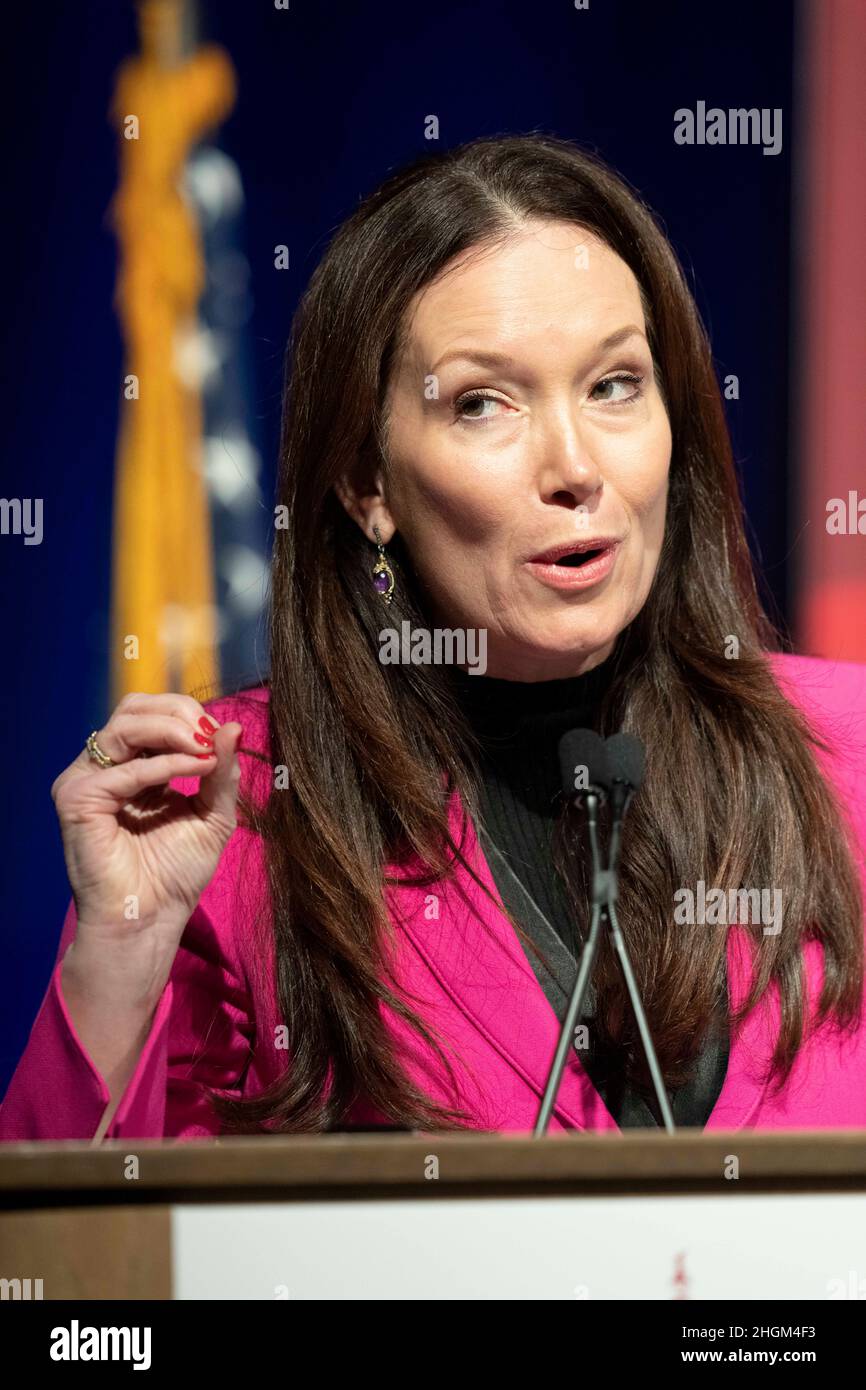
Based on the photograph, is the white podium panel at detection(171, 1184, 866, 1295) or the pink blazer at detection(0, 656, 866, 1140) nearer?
the white podium panel at detection(171, 1184, 866, 1295)

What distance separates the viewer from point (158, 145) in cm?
210

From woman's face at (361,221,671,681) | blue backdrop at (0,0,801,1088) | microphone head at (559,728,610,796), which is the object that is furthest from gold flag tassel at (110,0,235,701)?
microphone head at (559,728,610,796)

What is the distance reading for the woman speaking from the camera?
4.49 feet

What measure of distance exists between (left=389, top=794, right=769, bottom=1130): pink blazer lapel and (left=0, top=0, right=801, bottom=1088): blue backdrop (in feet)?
2.62

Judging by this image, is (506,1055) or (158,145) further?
(158,145)

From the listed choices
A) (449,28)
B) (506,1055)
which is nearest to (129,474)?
(449,28)

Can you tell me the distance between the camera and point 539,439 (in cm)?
145

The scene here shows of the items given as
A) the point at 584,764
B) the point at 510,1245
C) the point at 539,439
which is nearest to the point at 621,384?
the point at 539,439

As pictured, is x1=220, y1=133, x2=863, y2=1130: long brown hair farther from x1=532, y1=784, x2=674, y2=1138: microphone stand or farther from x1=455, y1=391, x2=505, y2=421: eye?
A: x1=532, y1=784, x2=674, y2=1138: microphone stand

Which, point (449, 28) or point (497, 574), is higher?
point (449, 28)
